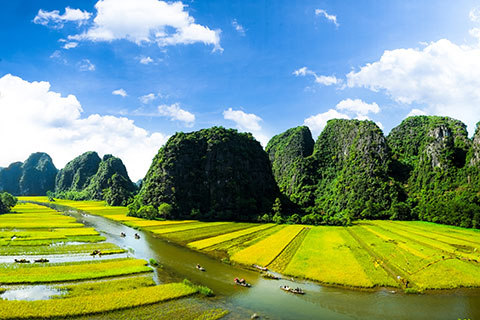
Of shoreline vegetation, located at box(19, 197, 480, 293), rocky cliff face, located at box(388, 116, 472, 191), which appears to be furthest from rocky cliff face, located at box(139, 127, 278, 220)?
rocky cliff face, located at box(388, 116, 472, 191)

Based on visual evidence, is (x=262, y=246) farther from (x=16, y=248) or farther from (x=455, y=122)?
(x=455, y=122)

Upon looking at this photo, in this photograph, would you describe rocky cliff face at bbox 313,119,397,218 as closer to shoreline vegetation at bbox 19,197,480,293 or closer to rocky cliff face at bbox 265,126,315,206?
rocky cliff face at bbox 265,126,315,206

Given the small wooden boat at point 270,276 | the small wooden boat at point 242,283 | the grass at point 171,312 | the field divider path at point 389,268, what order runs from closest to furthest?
the grass at point 171,312 < the small wooden boat at point 242,283 < the field divider path at point 389,268 < the small wooden boat at point 270,276

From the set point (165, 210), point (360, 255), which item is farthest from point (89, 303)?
point (165, 210)

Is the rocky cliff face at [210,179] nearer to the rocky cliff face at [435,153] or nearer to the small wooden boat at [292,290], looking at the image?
the rocky cliff face at [435,153]

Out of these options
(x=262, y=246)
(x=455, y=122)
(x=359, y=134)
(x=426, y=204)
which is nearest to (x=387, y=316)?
(x=262, y=246)

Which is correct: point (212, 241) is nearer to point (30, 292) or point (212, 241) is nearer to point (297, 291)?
point (297, 291)

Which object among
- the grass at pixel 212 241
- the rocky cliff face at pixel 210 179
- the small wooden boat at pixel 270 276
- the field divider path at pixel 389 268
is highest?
the rocky cliff face at pixel 210 179

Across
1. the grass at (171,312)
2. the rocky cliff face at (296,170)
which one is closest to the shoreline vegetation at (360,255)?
the grass at (171,312)
